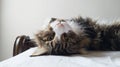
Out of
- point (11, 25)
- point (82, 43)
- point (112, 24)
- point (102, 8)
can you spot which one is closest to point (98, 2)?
point (102, 8)

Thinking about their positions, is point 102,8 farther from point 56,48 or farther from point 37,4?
point 56,48

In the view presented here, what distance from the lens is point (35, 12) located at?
1.92 meters

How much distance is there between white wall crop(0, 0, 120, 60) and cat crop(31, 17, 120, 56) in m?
0.54

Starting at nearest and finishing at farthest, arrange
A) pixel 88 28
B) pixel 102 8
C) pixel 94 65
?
pixel 94 65 → pixel 88 28 → pixel 102 8

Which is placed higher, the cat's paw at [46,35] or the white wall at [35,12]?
the white wall at [35,12]

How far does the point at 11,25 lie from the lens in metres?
2.00

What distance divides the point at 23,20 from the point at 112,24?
1.00m

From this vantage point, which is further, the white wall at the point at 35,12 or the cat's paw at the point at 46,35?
the white wall at the point at 35,12

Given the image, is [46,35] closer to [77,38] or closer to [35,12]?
[77,38]

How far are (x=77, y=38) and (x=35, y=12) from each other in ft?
2.97

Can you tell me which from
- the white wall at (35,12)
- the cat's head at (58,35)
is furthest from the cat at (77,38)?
the white wall at (35,12)

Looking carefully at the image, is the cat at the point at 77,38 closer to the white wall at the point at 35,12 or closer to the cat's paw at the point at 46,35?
the cat's paw at the point at 46,35

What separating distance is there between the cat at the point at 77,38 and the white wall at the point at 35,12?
541 millimetres

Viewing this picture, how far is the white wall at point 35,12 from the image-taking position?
1.73 m
